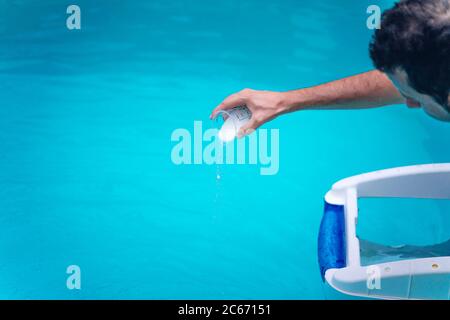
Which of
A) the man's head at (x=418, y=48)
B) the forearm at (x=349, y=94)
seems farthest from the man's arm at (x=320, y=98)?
the man's head at (x=418, y=48)

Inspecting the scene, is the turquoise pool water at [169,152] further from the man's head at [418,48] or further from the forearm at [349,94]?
the man's head at [418,48]

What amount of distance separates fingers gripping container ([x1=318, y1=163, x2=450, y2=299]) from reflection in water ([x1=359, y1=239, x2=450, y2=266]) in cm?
4

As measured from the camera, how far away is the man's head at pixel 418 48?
1157 mm

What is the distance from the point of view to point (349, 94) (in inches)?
61.6

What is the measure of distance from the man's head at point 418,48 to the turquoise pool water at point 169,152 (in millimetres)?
629

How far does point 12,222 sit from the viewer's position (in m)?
1.86

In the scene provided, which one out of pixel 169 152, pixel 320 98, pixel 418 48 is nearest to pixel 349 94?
pixel 320 98

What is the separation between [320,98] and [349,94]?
0.25 ft

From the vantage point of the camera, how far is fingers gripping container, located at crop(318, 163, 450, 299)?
1242mm

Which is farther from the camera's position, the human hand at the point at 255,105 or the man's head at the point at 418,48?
the human hand at the point at 255,105

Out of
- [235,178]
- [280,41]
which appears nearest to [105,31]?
[280,41]

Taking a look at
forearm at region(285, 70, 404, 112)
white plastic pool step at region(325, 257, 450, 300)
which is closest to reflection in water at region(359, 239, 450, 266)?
white plastic pool step at region(325, 257, 450, 300)

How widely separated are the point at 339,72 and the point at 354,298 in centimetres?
117

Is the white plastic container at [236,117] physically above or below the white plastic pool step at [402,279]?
above
